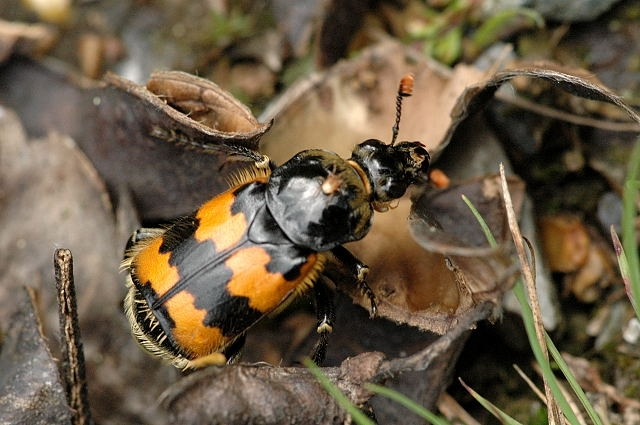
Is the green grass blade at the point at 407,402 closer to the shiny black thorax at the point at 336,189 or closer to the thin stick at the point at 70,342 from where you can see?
the shiny black thorax at the point at 336,189

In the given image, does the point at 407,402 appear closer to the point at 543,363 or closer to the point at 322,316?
the point at 543,363

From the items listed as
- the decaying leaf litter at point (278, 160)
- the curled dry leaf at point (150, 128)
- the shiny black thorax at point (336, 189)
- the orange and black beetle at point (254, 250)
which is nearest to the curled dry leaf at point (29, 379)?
the decaying leaf litter at point (278, 160)

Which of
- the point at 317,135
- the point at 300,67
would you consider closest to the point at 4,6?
the point at 300,67

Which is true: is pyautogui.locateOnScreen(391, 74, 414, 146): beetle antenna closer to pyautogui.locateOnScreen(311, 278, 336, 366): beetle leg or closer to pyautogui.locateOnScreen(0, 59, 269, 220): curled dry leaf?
pyautogui.locateOnScreen(0, 59, 269, 220): curled dry leaf

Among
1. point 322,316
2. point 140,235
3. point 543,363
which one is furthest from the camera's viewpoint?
point 140,235

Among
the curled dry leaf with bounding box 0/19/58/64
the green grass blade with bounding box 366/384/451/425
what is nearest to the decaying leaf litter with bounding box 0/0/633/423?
the curled dry leaf with bounding box 0/19/58/64

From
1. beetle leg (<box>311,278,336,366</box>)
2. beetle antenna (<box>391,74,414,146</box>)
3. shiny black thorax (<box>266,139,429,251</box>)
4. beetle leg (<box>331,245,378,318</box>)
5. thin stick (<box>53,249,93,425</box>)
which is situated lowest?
thin stick (<box>53,249,93,425</box>)

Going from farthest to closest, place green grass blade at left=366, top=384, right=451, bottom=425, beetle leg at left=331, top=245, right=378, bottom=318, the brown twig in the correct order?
beetle leg at left=331, top=245, right=378, bottom=318 < the brown twig < green grass blade at left=366, top=384, right=451, bottom=425

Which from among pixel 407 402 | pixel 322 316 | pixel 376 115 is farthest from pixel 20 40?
pixel 407 402
